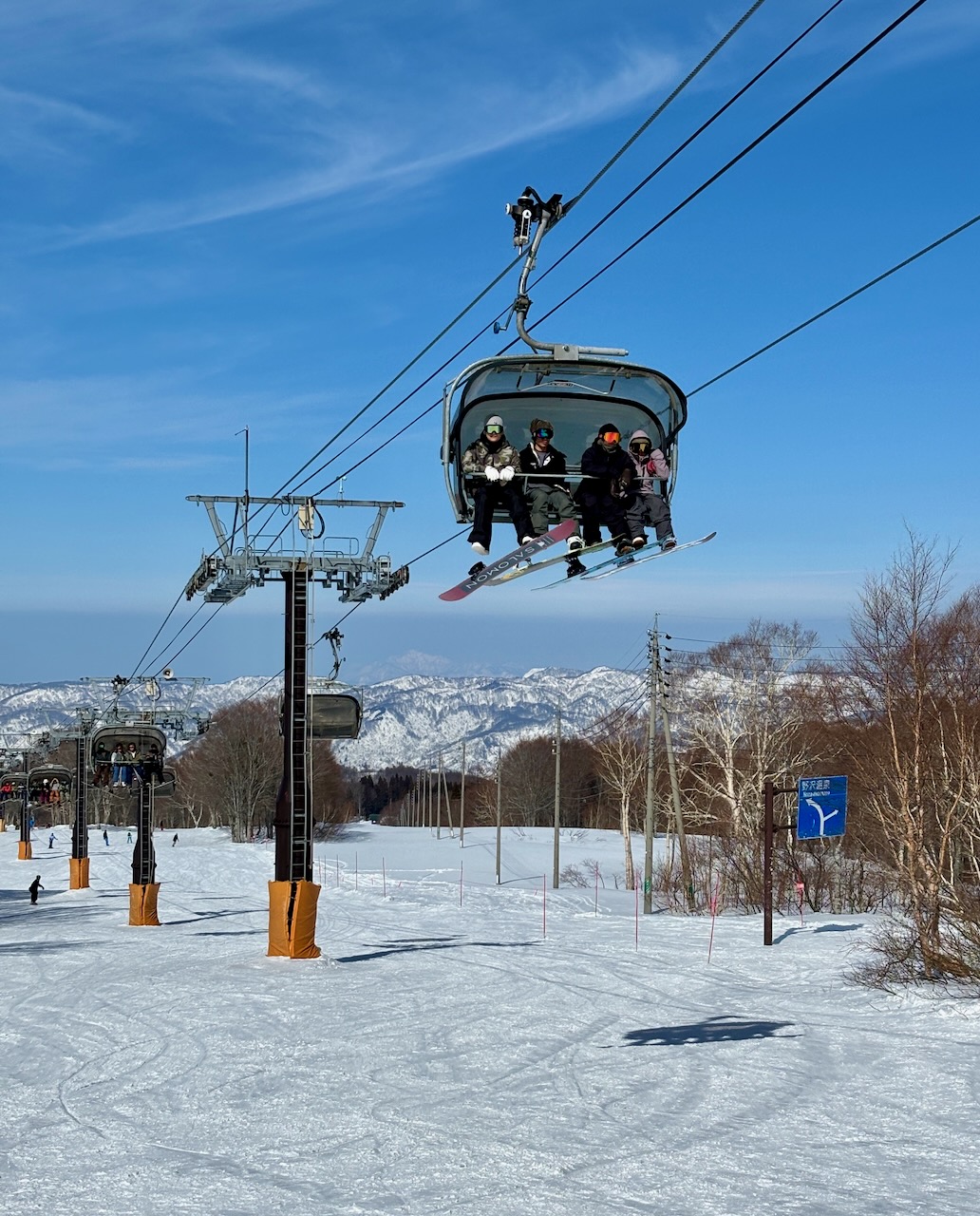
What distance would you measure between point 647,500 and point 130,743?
31.0 meters

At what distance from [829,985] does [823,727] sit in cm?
3390

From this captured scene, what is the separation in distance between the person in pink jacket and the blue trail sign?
56.6 ft

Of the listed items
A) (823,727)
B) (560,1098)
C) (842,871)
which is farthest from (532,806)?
(560,1098)

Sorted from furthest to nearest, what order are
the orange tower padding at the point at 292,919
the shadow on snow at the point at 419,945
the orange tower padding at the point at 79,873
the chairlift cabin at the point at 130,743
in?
the orange tower padding at the point at 79,873 → the chairlift cabin at the point at 130,743 → the shadow on snow at the point at 419,945 → the orange tower padding at the point at 292,919

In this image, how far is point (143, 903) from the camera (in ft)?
119

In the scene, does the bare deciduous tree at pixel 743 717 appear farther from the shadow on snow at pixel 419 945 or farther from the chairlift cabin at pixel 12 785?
the chairlift cabin at pixel 12 785

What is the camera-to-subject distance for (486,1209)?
10969 millimetres

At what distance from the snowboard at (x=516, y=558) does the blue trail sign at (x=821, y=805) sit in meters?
16.8

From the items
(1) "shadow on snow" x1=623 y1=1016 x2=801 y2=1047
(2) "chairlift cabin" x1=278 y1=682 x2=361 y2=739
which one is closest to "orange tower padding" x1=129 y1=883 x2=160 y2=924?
(2) "chairlift cabin" x1=278 y1=682 x2=361 y2=739

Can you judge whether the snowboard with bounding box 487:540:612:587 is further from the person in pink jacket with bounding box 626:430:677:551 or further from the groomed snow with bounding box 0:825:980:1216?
the groomed snow with bounding box 0:825:980:1216

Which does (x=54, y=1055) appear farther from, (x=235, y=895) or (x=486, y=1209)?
(x=235, y=895)

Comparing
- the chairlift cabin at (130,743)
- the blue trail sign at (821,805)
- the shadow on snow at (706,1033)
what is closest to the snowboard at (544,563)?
the shadow on snow at (706,1033)

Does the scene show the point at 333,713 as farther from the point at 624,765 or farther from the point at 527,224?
the point at 624,765

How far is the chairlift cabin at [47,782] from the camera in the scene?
74.1 m
